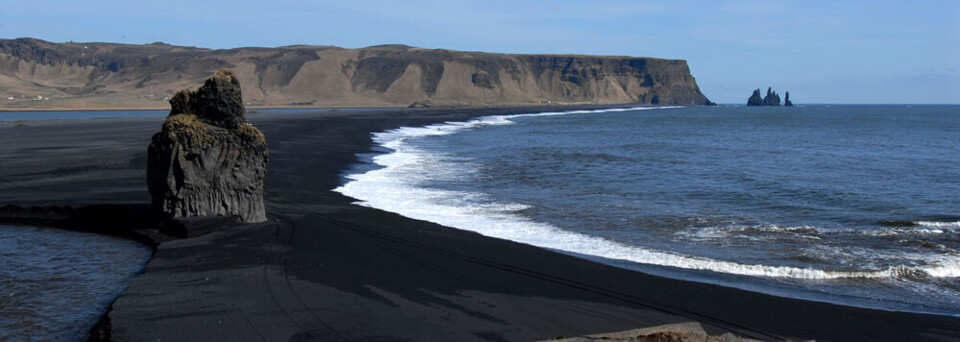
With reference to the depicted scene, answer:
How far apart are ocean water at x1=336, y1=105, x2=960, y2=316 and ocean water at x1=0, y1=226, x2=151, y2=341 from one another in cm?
592

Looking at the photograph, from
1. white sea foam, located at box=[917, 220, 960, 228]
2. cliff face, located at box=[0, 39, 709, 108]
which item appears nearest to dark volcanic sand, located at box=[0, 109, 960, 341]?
Result: white sea foam, located at box=[917, 220, 960, 228]

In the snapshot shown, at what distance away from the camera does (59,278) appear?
9703 millimetres

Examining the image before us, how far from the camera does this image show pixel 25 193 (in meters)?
15.8

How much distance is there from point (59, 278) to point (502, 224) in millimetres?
7723

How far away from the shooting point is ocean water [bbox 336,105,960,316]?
35.3 feet

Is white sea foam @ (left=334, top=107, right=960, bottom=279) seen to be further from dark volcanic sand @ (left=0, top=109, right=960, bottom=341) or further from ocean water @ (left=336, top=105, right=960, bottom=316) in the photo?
dark volcanic sand @ (left=0, top=109, right=960, bottom=341)

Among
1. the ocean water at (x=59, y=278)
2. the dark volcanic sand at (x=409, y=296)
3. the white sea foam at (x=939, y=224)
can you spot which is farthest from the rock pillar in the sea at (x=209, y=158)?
the white sea foam at (x=939, y=224)

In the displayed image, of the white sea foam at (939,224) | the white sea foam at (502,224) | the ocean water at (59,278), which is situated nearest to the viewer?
the ocean water at (59,278)

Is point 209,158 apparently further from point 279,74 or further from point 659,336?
point 279,74

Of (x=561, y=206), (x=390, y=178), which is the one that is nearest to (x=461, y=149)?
(x=390, y=178)

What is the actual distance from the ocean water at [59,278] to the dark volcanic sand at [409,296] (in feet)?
1.53

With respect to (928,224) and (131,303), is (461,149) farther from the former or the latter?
(131,303)

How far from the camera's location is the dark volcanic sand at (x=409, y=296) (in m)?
7.39

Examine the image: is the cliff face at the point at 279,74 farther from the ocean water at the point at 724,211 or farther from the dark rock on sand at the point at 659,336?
the dark rock on sand at the point at 659,336
